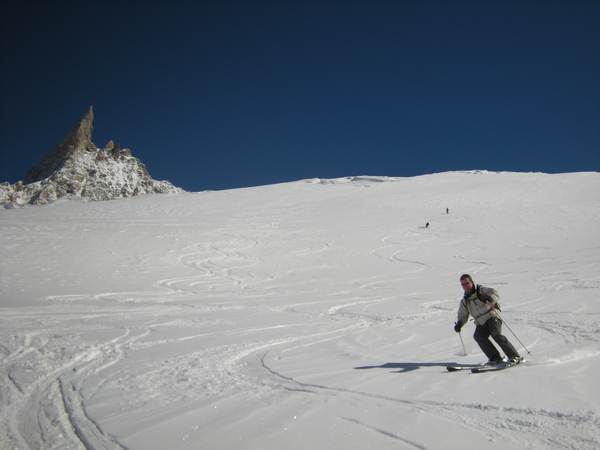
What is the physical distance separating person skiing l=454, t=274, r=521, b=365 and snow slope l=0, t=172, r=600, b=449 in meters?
0.40

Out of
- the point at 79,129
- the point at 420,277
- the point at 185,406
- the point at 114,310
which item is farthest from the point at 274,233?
the point at 79,129

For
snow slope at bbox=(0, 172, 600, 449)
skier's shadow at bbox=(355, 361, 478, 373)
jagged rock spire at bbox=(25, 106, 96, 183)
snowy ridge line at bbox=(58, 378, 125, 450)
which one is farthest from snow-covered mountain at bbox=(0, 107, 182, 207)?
skier's shadow at bbox=(355, 361, 478, 373)

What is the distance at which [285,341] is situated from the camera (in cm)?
795

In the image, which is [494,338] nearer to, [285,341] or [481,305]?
[481,305]

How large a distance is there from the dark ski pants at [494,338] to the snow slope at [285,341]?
1.14ft

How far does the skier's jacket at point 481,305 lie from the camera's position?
6.18 metres

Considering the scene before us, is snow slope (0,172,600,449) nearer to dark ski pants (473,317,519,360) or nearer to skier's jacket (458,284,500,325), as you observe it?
dark ski pants (473,317,519,360)

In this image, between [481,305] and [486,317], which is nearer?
[486,317]

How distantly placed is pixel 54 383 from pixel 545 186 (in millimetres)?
52294

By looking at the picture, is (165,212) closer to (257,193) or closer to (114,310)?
(257,193)

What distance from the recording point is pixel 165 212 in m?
36.8

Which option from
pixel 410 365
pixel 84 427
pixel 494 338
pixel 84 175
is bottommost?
pixel 84 427

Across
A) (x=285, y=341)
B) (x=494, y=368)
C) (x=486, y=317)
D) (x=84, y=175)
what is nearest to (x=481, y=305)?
(x=486, y=317)

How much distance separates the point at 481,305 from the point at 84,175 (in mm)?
179127
